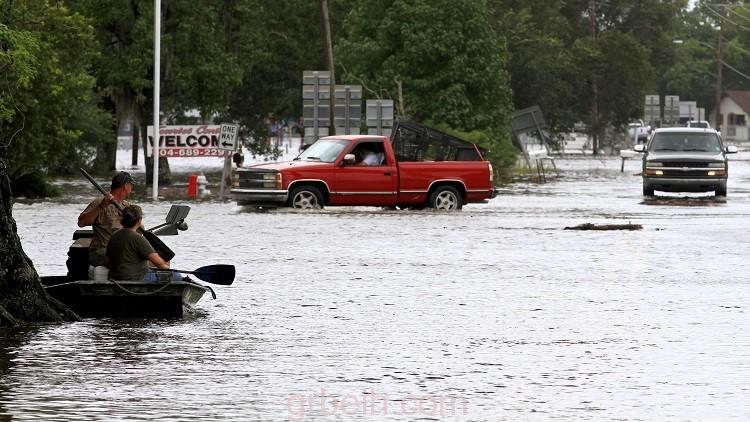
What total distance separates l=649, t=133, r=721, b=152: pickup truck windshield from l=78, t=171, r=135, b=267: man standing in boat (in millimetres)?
29277

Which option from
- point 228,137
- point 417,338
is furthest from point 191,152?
point 417,338

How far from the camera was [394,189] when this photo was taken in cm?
3684

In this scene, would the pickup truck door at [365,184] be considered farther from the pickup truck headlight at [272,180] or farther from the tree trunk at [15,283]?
the tree trunk at [15,283]

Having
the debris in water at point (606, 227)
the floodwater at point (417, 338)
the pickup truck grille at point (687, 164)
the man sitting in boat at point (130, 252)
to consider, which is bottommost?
the floodwater at point (417, 338)

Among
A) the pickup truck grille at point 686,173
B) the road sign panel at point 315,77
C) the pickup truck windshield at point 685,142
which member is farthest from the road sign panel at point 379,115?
the pickup truck grille at point 686,173

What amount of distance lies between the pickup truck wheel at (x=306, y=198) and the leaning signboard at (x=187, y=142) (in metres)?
12.1

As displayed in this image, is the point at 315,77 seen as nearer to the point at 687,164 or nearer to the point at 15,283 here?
the point at 687,164

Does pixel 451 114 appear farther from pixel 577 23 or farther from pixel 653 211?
pixel 577 23

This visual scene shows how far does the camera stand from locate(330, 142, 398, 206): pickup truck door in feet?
119

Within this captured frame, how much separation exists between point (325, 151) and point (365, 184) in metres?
1.29

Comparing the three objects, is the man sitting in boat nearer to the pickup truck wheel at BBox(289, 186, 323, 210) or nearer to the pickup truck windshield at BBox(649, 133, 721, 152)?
the pickup truck wheel at BBox(289, 186, 323, 210)

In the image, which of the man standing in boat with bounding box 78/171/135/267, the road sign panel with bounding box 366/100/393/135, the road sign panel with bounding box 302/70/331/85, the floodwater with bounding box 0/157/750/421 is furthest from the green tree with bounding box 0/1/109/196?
the man standing in boat with bounding box 78/171/135/267

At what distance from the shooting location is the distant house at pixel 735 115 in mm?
161375

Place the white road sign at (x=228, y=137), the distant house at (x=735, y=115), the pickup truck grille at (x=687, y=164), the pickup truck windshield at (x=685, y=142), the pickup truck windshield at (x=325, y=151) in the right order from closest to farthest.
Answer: the pickup truck windshield at (x=325, y=151), the pickup truck grille at (x=687, y=164), the pickup truck windshield at (x=685, y=142), the white road sign at (x=228, y=137), the distant house at (x=735, y=115)
